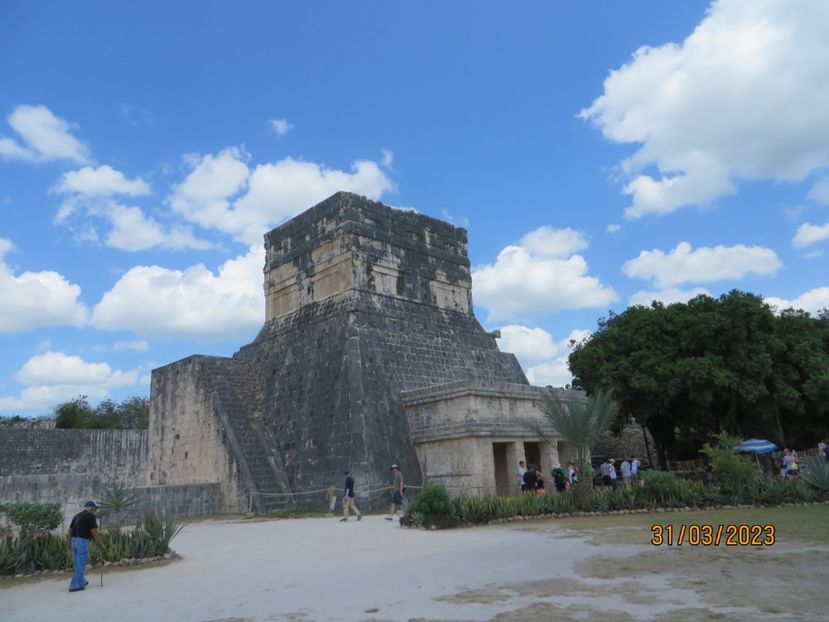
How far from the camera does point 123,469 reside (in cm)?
2128

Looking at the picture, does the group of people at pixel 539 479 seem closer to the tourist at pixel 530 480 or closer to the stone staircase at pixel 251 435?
the tourist at pixel 530 480

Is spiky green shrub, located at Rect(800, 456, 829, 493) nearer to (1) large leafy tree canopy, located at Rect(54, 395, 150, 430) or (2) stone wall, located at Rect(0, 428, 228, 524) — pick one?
(2) stone wall, located at Rect(0, 428, 228, 524)

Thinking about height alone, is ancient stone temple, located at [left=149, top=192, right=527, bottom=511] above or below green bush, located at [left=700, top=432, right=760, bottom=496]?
above

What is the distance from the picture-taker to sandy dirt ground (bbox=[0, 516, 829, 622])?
4.74 m

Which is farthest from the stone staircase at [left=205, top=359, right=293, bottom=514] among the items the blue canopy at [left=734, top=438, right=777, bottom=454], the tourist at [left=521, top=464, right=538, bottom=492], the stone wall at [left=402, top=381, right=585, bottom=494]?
the blue canopy at [left=734, top=438, right=777, bottom=454]

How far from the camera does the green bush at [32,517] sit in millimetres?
8164

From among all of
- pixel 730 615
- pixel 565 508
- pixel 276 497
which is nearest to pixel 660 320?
pixel 565 508

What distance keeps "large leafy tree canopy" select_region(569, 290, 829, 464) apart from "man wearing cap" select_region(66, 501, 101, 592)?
1686cm

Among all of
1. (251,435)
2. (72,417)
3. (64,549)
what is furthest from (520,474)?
(72,417)

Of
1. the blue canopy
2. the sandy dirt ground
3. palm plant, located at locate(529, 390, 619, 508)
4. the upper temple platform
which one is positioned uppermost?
the upper temple platform

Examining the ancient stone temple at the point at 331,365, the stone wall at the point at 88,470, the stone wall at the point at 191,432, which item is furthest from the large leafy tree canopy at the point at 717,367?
the stone wall at the point at 88,470

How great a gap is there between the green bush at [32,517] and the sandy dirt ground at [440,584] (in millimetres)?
943

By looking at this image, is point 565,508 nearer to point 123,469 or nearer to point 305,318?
point 305,318

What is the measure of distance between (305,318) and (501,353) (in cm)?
680
